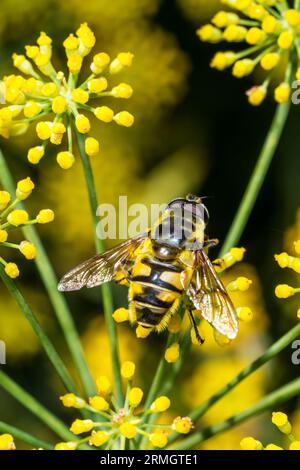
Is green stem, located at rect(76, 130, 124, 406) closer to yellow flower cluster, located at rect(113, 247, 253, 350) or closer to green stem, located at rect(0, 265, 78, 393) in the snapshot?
yellow flower cluster, located at rect(113, 247, 253, 350)

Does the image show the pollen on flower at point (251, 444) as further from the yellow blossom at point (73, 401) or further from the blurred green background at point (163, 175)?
the blurred green background at point (163, 175)

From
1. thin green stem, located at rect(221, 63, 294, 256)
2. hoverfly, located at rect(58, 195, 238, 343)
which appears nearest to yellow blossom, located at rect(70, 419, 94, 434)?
hoverfly, located at rect(58, 195, 238, 343)

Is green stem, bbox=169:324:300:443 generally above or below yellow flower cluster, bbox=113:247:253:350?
below

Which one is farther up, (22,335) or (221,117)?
(221,117)

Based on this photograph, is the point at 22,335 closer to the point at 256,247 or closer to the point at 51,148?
the point at 51,148

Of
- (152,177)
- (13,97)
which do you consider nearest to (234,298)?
(152,177)

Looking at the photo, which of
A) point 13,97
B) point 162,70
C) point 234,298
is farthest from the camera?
point 162,70

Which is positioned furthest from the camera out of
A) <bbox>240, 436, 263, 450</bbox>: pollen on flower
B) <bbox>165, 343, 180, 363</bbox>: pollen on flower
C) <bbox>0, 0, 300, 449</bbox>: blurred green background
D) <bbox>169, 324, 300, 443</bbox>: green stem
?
<bbox>0, 0, 300, 449</bbox>: blurred green background

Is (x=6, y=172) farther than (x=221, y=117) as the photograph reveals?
No
